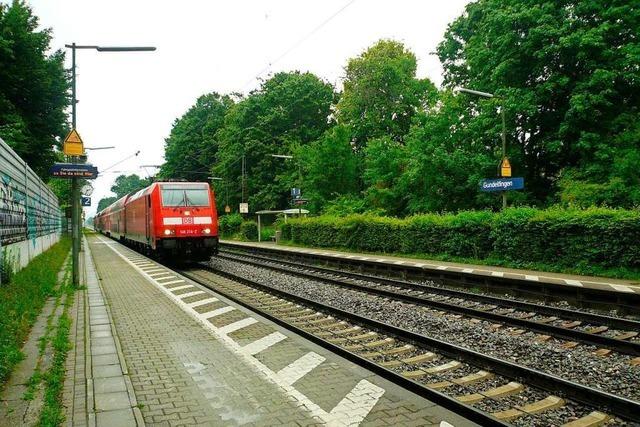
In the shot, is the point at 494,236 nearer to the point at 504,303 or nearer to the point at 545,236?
the point at 545,236

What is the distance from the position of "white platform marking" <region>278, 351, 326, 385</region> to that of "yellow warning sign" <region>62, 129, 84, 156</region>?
8.84 metres

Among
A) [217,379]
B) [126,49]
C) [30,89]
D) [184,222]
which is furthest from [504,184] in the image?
[30,89]

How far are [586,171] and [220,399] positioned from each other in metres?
19.5

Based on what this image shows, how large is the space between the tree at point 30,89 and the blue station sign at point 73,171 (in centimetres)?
1121

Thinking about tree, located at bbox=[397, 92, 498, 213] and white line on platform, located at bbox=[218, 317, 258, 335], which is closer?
white line on platform, located at bbox=[218, 317, 258, 335]

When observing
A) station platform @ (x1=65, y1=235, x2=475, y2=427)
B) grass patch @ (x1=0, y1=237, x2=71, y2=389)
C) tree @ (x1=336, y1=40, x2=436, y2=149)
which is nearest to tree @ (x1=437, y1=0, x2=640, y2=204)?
tree @ (x1=336, y1=40, x2=436, y2=149)

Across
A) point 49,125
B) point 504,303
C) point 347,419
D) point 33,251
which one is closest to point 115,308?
point 347,419

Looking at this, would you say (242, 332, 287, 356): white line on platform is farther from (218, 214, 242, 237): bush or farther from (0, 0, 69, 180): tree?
(218, 214, 242, 237): bush

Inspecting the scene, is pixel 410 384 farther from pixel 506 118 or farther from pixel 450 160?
pixel 450 160

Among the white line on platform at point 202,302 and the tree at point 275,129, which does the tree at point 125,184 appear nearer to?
the tree at point 275,129

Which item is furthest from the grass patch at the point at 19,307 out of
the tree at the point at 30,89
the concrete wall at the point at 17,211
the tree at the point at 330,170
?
the tree at the point at 330,170

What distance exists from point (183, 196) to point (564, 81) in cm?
1665

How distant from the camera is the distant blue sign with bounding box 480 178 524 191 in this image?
17219 mm

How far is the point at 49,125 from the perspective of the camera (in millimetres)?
29766
